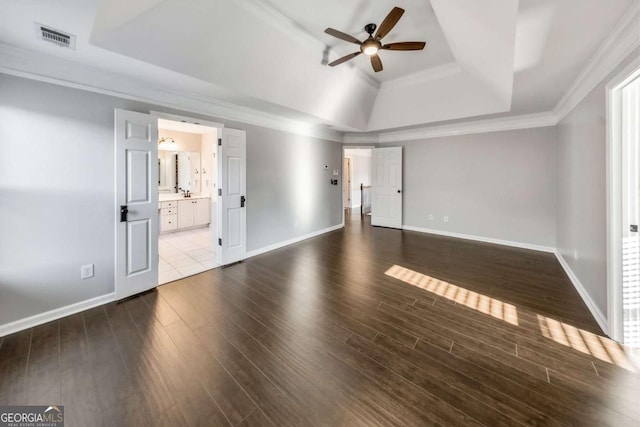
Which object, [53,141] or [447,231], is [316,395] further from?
[447,231]

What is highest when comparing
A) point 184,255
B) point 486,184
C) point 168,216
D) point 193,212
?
point 486,184

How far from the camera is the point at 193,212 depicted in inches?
267

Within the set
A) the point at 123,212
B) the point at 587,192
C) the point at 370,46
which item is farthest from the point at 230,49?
the point at 587,192

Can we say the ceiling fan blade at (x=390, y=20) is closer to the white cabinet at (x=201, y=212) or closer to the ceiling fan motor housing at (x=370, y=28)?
the ceiling fan motor housing at (x=370, y=28)

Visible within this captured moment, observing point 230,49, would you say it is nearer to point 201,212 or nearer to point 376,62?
point 376,62

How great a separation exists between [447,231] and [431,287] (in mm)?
3205

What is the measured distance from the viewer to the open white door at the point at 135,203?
2.86m

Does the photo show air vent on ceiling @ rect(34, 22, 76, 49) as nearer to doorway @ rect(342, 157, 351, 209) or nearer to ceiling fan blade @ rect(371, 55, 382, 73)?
ceiling fan blade @ rect(371, 55, 382, 73)

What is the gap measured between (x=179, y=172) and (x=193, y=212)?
1308 millimetres

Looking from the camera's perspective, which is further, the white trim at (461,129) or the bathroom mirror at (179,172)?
the bathroom mirror at (179,172)

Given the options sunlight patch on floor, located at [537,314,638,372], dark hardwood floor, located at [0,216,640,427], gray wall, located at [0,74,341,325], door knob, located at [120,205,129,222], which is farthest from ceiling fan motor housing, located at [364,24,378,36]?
sunlight patch on floor, located at [537,314,638,372]

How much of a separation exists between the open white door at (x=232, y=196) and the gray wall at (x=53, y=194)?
104cm

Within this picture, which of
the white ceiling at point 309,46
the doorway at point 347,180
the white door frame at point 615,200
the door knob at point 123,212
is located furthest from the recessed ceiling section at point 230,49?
the doorway at point 347,180

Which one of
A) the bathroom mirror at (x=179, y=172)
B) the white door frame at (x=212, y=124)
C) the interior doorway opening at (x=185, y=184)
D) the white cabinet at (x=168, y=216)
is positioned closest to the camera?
the white door frame at (x=212, y=124)
